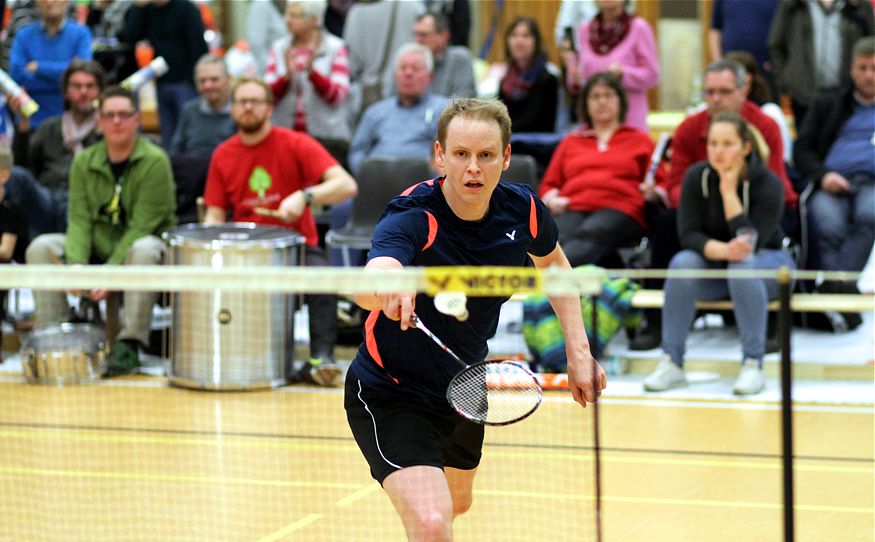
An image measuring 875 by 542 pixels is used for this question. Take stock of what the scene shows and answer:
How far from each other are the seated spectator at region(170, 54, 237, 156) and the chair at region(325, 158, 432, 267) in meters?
1.58

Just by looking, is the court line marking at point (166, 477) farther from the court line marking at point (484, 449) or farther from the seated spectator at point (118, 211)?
the seated spectator at point (118, 211)

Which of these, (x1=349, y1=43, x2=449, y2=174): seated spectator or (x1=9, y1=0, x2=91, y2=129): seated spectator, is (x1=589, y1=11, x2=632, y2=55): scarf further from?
(x1=9, y1=0, x2=91, y2=129): seated spectator

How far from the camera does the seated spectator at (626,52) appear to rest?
1214 cm

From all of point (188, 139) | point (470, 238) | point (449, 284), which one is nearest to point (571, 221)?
point (188, 139)

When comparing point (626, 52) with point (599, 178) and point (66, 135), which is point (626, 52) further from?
point (66, 135)

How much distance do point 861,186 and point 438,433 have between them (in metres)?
6.94

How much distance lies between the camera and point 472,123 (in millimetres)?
4672

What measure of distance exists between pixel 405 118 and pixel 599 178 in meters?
2.02

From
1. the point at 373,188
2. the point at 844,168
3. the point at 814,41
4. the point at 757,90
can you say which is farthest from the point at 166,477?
the point at 814,41

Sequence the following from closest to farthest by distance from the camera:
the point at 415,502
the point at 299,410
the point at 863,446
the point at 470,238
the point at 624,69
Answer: the point at 415,502 < the point at 470,238 < the point at 863,446 < the point at 299,410 < the point at 624,69

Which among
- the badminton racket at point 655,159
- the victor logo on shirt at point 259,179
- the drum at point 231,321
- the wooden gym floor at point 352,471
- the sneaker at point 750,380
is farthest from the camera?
the badminton racket at point 655,159

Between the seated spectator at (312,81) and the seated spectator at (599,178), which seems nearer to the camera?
the seated spectator at (599,178)

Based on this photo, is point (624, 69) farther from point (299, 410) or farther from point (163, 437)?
point (163, 437)

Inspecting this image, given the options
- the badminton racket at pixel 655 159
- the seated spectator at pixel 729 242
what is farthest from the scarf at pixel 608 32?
the seated spectator at pixel 729 242
